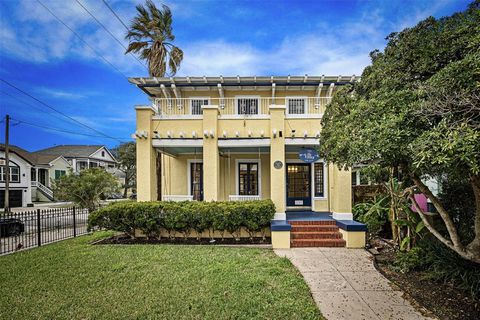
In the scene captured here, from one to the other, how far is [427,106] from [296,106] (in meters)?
9.53

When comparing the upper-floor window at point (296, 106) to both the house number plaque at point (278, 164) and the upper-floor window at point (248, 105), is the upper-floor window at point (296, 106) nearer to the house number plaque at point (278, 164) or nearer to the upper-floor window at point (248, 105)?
the upper-floor window at point (248, 105)

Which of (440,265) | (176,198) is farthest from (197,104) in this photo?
(440,265)

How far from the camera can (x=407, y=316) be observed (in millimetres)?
3824

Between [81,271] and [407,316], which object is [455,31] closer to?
[407,316]

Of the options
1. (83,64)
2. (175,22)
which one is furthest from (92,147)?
(175,22)

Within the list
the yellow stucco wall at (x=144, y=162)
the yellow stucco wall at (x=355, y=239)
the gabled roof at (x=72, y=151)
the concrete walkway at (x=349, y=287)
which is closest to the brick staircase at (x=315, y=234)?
the yellow stucco wall at (x=355, y=239)

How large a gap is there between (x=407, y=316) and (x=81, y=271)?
7.05m

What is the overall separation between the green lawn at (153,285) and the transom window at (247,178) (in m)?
5.04

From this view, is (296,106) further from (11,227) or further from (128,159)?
(128,159)

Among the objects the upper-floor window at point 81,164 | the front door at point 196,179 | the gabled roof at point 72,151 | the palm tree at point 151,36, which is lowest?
the front door at point 196,179

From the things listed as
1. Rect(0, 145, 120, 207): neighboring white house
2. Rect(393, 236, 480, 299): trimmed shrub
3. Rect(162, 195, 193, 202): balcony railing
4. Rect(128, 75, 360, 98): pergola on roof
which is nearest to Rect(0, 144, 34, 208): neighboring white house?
Rect(0, 145, 120, 207): neighboring white house

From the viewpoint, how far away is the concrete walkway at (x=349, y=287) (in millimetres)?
3945

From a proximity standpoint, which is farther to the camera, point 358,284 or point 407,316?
point 358,284

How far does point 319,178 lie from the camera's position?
39.1 feet
